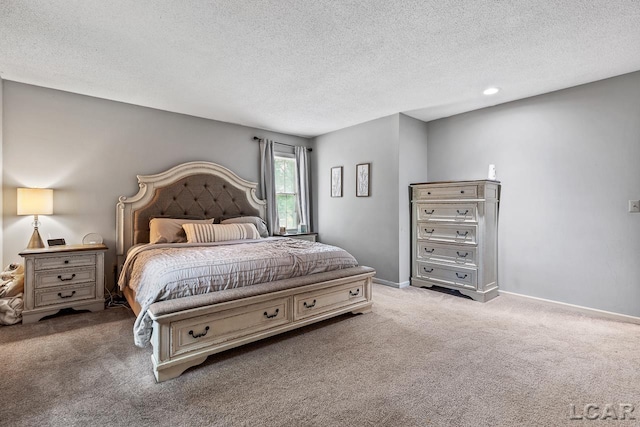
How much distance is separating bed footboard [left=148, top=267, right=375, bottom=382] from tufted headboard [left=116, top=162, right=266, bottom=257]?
84.2 inches

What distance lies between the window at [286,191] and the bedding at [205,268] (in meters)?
2.07

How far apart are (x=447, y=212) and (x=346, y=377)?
2705mm

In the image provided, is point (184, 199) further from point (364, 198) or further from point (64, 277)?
point (364, 198)

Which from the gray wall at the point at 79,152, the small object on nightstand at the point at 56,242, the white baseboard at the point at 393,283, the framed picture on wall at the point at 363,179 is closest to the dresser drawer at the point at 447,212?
the framed picture on wall at the point at 363,179

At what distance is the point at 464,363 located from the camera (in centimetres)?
215

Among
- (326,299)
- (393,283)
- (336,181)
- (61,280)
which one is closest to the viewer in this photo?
(326,299)

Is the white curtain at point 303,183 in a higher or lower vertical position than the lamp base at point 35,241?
higher

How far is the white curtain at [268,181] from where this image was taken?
489 centimetres

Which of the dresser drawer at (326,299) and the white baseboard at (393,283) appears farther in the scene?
the white baseboard at (393,283)

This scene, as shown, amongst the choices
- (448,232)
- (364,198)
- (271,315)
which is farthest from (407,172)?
(271,315)

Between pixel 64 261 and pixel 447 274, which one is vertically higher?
pixel 64 261

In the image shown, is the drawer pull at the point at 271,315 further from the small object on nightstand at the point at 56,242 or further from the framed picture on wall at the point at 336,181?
the framed picture on wall at the point at 336,181

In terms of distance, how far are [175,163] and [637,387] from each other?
488 cm

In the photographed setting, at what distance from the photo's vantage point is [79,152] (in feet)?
11.4
